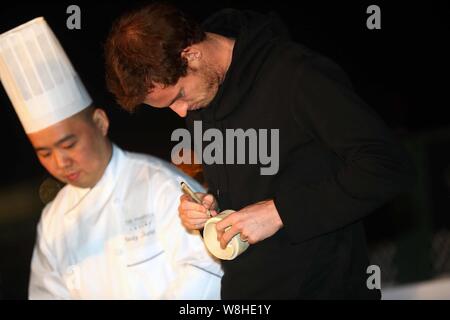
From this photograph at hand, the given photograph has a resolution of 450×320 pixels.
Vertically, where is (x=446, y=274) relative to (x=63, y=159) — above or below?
below

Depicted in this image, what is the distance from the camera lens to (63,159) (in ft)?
5.16

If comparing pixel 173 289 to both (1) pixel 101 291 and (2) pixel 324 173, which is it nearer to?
(1) pixel 101 291

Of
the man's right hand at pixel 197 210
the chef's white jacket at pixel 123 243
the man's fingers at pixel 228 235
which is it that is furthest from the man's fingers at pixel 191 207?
the chef's white jacket at pixel 123 243

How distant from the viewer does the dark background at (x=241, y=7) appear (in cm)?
158

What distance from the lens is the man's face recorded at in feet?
3.33

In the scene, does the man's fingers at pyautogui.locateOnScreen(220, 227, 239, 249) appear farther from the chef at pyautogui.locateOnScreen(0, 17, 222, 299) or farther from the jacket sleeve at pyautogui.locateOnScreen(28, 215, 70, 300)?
the jacket sleeve at pyautogui.locateOnScreen(28, 215, 70, 300)

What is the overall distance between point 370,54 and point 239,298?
37.0 inches

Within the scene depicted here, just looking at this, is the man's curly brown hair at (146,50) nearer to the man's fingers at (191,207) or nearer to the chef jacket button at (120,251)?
the man's fingers at (191,207)

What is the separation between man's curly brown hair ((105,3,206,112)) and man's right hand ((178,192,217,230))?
0.72 feet

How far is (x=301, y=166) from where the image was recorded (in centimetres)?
99

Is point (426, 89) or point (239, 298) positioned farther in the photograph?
point (426, 89)

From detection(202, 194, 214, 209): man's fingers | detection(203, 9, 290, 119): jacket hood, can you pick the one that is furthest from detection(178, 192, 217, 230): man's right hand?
detection(203, 9, 290, 119): jacket hood

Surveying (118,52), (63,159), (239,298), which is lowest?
(239,298)

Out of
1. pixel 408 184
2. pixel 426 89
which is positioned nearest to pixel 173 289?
pixel 408 184
